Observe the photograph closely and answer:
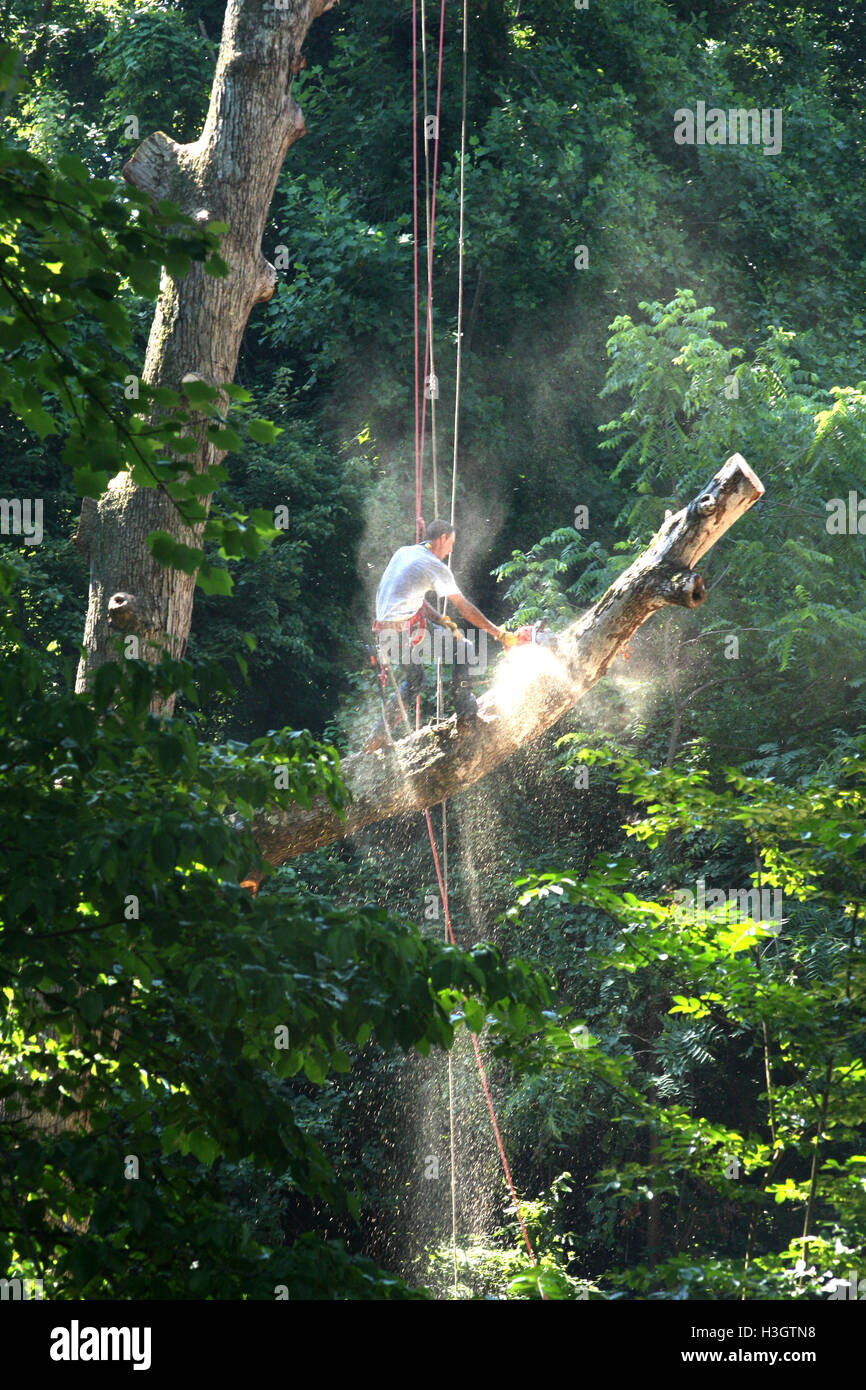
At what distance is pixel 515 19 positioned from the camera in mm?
16125

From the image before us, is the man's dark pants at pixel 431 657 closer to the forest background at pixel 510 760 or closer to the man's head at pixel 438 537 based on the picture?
the man's head at pixel 438 537

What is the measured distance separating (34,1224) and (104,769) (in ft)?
3.77

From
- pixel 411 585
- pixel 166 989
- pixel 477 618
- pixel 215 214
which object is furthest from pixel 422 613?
pixel 166 989

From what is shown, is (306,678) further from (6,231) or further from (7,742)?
(7,742)

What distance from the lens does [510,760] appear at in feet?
42.0

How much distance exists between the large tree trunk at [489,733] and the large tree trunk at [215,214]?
3.50ft

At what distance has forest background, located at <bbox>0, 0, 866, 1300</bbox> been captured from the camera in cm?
309

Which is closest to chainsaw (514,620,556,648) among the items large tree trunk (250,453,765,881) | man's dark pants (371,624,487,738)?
large tree trunk (250,453,765,881)

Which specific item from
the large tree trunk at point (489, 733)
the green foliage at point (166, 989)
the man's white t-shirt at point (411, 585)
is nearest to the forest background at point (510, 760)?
the green foliage at point (166, 989)

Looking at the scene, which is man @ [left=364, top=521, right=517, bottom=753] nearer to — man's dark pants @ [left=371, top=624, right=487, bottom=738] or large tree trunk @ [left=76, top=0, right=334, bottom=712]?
man's dark pants @ [left=371, top=624, right=487, bottom=738]

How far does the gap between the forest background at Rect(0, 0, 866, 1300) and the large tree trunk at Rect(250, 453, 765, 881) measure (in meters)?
0.55

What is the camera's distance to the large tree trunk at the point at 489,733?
252 inches

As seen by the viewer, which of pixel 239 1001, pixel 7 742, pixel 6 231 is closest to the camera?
pixel 239 1001

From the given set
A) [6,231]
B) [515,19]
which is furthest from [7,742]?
[515,19]
